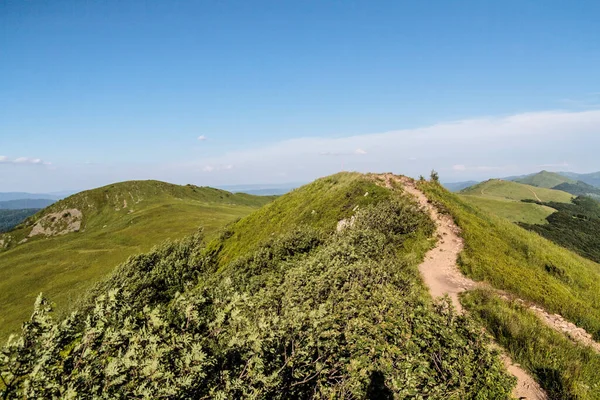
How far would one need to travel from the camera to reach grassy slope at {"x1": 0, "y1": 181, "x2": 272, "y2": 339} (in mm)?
66438

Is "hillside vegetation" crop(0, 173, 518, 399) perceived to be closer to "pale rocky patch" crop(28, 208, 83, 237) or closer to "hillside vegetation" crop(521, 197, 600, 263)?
"hillside vegetation" crop(521, 197, 600, 263)

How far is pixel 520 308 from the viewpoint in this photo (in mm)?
17125

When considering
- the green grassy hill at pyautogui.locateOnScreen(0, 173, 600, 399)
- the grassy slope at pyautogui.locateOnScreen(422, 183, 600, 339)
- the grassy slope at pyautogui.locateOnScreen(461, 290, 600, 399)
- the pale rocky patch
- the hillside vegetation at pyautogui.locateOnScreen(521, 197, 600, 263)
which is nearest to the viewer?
the green grassy hill at pyautogui.locateOnScreen(0, 173, 600, 399)

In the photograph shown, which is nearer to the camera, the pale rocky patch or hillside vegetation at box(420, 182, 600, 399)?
hillside vegetation at box(420, 182, 600, 399)

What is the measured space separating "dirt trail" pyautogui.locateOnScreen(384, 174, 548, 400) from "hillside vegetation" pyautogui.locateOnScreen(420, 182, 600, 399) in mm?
502

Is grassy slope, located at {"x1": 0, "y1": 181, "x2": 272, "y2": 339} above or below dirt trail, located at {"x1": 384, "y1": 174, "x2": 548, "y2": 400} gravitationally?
below

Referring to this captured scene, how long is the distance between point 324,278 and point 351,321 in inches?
174

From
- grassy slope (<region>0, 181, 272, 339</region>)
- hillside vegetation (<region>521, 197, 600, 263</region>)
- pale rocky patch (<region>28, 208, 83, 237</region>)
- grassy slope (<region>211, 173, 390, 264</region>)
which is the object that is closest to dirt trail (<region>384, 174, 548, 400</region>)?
grassy slope (<region>211, 173, 390, 264</region>)

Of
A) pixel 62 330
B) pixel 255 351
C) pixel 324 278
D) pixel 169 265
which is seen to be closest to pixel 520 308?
pixel 324 278

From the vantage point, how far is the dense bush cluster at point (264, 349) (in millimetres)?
5953

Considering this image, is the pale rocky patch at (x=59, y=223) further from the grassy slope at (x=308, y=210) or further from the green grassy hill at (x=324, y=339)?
the green grassy hill at (x=324, y=339)

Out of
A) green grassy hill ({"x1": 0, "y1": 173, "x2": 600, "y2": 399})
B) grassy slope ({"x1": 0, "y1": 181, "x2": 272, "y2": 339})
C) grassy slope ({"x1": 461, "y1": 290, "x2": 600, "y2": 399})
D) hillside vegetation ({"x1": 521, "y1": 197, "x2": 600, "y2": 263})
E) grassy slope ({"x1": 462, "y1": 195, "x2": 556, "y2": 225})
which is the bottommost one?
hillside vegetation ({"x1": 521, "y1": 197, "x2": 600, "y2": 263})

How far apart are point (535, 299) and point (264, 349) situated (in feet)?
64.0

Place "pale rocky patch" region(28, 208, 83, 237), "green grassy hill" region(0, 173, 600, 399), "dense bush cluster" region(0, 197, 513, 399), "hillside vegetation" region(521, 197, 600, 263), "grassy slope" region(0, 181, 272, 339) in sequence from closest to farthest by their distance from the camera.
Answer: "dense bush cluster" region(0, 197, 513, 399), "green grassy hill" region(0, 173, 600, 399), "grassy slope" region(0, 181, 272, 339), "hillside vegetation" region(521, 197, 600, 263), "pale rocky patch" region(28, 208, 83, 237)
